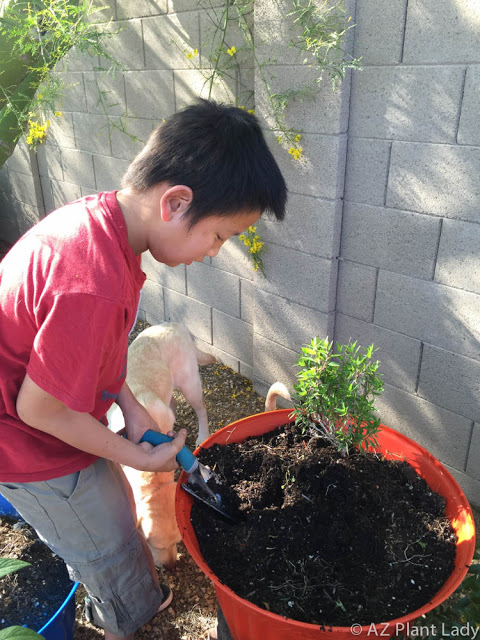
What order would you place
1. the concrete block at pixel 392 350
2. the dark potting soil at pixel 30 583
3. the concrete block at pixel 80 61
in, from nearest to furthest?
the dark potting soil at pixel 30 583 → the concrete block at pixel 392 350 → the concrete block at pixel 80 61

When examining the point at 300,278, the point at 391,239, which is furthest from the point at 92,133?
the point at 391,239

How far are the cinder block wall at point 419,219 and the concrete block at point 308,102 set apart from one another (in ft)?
0.23

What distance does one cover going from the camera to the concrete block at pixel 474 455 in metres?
2.34

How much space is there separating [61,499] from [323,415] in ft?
2.89

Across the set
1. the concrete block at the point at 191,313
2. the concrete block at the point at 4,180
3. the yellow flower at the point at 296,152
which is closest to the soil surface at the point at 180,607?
the concrete block at the point at 191,313

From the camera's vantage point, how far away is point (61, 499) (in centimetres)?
163

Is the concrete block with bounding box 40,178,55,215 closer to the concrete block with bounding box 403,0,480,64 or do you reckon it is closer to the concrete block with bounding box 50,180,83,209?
the concrete block with bounding box 50,180,83,209

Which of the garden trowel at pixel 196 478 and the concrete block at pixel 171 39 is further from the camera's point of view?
the concrete block at pixel 171 39

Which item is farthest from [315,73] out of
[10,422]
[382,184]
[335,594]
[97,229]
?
[335,594]

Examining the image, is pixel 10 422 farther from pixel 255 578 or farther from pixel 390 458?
pixel 390 458

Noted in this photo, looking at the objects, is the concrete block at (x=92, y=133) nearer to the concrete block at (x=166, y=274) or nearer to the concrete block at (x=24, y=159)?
the concrete block at (x=24, y=159)

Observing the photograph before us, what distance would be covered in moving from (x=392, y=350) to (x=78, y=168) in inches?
121

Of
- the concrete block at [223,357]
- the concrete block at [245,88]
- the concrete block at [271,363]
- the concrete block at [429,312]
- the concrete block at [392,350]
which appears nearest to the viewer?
the concrete block at [429,312]

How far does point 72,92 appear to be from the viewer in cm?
405
